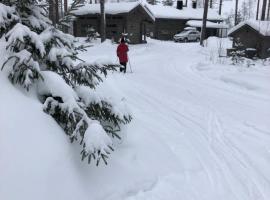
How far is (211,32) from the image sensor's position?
53.9m

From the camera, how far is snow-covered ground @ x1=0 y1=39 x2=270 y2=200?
426 cm

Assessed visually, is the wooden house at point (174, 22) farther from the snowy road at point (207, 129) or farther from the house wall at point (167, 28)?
the snowy road at point (207, 129)

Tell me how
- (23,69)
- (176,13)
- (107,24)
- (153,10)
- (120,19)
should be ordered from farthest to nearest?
(176,13), (153,10), (107,24), (120,19), (23,69)

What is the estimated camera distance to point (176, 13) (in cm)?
5216

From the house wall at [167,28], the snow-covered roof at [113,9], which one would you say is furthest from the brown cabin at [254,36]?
the house wall at [167,28]

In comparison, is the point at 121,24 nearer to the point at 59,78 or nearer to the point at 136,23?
the point at 136,23

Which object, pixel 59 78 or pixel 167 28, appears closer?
pixel 59 78

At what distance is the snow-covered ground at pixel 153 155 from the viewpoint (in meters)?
4.26

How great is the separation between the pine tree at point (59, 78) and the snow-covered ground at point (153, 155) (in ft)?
0.73

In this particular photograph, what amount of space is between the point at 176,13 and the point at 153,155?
4789 cm

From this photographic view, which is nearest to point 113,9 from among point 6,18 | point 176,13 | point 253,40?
point 176,13

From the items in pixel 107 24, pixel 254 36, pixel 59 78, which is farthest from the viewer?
pixel 107 24

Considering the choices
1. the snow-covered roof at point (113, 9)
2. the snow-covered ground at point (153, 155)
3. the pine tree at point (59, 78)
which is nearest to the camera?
the snow-covered ground at point (153, 155)

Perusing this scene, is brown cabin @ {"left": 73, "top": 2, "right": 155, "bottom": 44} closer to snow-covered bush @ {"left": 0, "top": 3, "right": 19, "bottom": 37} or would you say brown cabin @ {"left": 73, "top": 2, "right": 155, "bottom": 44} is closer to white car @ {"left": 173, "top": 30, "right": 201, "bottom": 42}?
white car @ {"left": 173, "top": 30, "right": 201, "bottom": 42}
